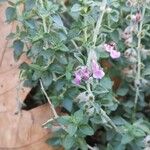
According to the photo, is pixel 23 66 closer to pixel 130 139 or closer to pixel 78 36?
pixel 78 36

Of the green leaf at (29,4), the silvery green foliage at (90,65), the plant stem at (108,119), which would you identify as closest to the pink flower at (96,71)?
the silvery green foliage at (90,65)

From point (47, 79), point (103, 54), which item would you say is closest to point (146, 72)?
point (103, 54)

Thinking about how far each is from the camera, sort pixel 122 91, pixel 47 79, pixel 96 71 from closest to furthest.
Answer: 1. pixel 96 71
2. pixel 47 79
3. pixel 122 91

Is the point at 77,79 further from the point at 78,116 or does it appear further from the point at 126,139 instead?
the point at 126,139

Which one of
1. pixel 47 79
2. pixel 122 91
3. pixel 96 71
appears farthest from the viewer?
pixel 122 91

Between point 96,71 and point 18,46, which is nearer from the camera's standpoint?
point 96,71

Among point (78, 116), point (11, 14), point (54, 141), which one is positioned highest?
point (11, 14)

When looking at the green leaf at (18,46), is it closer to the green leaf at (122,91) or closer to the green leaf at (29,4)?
the green leaf at (29,4)

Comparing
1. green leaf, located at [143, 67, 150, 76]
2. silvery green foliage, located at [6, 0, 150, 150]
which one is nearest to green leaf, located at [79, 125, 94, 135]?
silvery green foliage, located at [6, 0, 150, 150]
